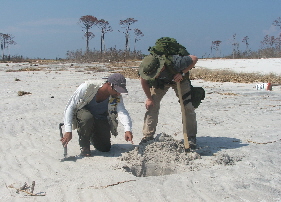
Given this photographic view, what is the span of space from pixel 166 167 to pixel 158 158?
21 centimetres

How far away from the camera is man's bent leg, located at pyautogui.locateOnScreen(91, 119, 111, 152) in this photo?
181 inches

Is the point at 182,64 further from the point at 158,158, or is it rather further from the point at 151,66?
the point at 158,158

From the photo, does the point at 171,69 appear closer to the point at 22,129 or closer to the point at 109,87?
the point at 109,87

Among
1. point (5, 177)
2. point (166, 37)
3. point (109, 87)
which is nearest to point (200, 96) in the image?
point (166, 37)

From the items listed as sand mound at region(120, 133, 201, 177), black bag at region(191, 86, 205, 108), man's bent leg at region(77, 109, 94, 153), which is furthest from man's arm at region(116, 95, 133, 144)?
black bag at region(191, 86, 205, 108)

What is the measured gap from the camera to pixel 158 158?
4172 millimetres

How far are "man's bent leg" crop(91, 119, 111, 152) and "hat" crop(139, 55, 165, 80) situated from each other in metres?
0.85

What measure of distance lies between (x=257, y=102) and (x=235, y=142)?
3901 mm

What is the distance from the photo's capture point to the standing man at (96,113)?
4.23 meters

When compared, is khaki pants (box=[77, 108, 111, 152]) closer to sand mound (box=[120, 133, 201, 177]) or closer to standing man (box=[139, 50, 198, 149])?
sand mound (box=[120, 133, 201, 177])

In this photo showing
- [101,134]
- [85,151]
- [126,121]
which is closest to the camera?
[126,121]

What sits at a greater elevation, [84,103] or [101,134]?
[84,103]

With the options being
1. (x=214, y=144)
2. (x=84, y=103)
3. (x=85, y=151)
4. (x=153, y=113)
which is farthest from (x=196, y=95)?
(x=85, y=151)

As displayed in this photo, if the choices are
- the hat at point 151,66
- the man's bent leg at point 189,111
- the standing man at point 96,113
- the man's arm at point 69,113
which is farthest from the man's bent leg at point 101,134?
the man's bent leg at point 189,111
